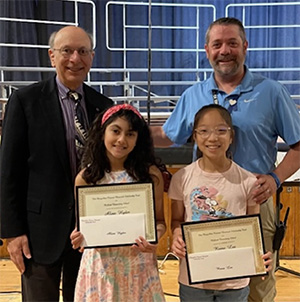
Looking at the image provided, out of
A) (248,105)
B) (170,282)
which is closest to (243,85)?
(248,105)

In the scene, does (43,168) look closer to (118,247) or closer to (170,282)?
(118,247)

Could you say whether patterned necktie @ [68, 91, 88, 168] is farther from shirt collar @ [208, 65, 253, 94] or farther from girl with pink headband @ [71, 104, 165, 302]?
shirt collar @ [208, 65, 253, 94]

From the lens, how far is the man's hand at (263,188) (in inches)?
50.0

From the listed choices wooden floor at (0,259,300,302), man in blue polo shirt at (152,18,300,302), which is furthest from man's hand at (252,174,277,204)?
wooden floor at (0,259,300,302)

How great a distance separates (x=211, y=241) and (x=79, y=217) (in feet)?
1.29

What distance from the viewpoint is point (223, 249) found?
1.18 metres

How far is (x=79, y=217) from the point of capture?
1.18m

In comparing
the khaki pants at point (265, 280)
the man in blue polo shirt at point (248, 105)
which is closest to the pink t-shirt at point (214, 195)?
the man in blue polo shirt at point (248, 105)

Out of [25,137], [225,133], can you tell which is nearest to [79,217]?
[25,137]

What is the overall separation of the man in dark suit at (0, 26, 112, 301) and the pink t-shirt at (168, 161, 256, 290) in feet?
1.21

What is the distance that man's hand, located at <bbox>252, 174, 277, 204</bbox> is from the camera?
1269mm

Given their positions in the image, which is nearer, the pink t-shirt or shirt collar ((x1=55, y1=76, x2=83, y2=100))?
the pink t-shirt

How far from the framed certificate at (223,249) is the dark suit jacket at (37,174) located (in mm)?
416

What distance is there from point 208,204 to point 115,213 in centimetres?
29
